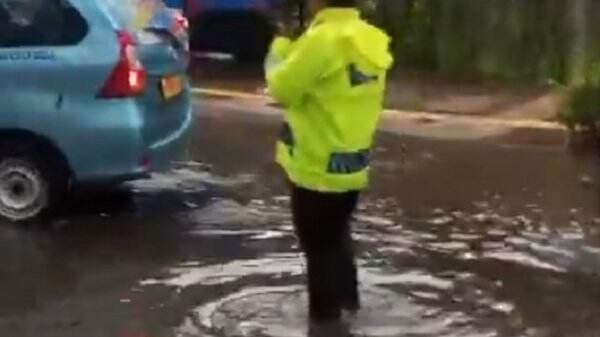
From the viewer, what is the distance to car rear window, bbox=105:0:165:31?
1060 cm

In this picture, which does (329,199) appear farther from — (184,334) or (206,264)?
(206,264)

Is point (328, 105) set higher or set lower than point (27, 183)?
higher

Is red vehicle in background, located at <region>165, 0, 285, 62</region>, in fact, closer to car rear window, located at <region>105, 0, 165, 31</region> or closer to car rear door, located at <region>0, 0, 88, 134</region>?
car rear window, located at <region>105, 0, 165, 31</region>

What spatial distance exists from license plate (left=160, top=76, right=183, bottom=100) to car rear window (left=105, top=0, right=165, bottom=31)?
1.23ft

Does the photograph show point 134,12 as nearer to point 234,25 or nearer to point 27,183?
point 27,183

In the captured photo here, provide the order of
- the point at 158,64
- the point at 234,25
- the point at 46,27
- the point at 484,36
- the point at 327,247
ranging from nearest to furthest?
the point at 327,247 < the point at 46,27 < the point at 158,64 < the point at 484,36 < the point at 234,25

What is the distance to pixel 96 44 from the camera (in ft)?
34.0

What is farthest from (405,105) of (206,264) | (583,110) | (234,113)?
(206,264)

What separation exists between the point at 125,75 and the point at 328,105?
2.73 metres

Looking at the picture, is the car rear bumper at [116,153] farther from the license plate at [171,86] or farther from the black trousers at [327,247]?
the black trousers at [327,247]

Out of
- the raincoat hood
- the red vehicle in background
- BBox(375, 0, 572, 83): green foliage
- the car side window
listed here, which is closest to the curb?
BBox(375, 0, 572, 83): green foliage

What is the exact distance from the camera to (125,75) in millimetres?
10320

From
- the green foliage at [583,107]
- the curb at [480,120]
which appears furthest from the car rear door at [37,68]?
the curb at [480,120]

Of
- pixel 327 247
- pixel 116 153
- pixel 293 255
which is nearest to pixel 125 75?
pixel 116 153
